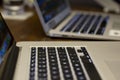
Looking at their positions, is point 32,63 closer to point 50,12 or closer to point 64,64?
point 64,64

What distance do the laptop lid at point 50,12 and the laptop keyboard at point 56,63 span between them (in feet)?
0.70

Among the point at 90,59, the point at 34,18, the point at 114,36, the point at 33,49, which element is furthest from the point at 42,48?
the point at 34,18

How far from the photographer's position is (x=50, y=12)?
3.32 ft

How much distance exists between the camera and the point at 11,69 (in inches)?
23.1

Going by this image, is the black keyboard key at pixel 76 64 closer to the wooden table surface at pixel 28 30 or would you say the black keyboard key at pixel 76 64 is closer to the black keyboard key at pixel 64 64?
the black keyboard key at pixel 64 64

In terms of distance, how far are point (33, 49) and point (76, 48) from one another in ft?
0.42

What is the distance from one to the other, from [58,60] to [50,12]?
16.4 inches

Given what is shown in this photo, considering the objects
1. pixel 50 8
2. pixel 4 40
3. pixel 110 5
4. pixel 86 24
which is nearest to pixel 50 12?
pixel 50 8

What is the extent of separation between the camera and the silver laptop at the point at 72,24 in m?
0.89

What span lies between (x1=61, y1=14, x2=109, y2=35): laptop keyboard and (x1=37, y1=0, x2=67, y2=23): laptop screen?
8cm

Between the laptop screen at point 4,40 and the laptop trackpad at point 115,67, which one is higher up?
the laptop screen at point 4,40

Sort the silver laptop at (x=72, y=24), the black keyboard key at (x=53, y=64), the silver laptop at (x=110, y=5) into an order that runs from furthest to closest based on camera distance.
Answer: the silver laptop at (x=110, y=5), the silver laptop at (x=72, y=24), the black keyboard key at (x=53, y=64)

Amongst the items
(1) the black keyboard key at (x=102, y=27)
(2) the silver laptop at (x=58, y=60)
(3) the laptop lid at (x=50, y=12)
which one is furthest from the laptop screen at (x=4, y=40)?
(1) the black keyboard key at (x=102, y=27)

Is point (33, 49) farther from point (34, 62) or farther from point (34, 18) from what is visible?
point (34, 18)
